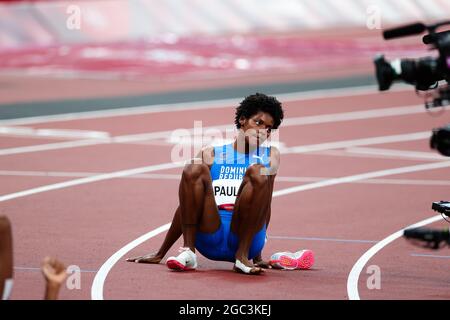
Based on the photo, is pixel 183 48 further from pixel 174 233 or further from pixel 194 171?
pixel 194 171

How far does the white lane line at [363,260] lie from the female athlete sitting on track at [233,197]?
722 mm

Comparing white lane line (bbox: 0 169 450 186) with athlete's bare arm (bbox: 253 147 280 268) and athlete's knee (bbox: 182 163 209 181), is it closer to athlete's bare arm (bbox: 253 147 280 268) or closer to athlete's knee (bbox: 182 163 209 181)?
athlete's bare arm (bbox: 253 147 280 268)

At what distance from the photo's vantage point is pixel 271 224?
1101 centimetres

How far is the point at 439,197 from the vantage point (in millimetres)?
12656

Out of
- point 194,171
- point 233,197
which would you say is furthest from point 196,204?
point 233,197

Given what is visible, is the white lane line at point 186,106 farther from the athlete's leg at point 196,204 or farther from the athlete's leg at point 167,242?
the athlete's leg at point 196,204

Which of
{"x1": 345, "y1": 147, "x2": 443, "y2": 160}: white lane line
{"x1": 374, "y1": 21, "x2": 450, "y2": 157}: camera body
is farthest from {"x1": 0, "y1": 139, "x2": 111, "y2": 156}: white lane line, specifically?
{"x1": 374, "y1": 21, "x2": 450, "y2": 157}: camera body

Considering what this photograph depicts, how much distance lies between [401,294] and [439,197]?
15.7 feet

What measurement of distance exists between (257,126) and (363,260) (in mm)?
1629

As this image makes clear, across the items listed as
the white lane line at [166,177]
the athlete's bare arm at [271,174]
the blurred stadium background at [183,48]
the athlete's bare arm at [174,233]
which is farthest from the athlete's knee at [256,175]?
the blurred stadium background at [183,48]

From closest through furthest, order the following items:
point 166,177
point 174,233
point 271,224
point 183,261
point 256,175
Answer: point 256,175 < point 183,261 < point 174,233 < point 271,224 < point 166,177

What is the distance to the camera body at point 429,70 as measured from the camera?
7.04 meters
